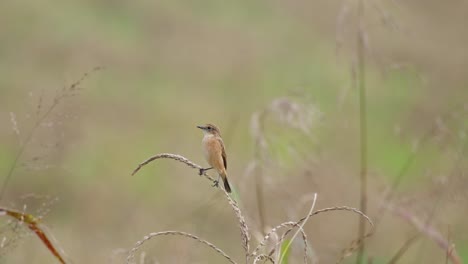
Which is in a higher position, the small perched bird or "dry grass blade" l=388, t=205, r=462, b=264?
the small perched bird

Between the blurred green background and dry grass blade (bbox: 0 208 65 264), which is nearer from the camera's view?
dry grass blade (bbox: 0 208 65 264)

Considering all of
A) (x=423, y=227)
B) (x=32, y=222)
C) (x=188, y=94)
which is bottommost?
(x=188, y=94)

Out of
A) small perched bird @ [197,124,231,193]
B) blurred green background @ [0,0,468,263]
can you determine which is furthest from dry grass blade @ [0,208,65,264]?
blurred green background @ [0,0,468,263]

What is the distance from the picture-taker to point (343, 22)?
12.4 ft

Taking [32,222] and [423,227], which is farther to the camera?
[423,227]

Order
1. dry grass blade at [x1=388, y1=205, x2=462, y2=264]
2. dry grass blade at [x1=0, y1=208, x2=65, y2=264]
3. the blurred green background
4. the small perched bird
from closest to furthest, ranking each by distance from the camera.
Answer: dry grass blade at [x1=0, y1=208, x2=65, y2=264] → dry grass blade at [x1=388, y1=205, x2=462, y2=264] → the small perched bird → the blurred green background

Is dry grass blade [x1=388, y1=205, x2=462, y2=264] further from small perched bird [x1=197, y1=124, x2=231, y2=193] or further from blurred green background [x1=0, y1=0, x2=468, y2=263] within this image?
blurred green background [x1=0, y1=0, x2=468, y2=263]

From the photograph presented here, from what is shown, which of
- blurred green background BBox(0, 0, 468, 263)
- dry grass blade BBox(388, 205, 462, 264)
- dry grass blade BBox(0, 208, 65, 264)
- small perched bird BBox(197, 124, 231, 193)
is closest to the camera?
dry grass blade BBox(0, 208, 65, 264)

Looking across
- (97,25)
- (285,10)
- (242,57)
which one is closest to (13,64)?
(97,25)

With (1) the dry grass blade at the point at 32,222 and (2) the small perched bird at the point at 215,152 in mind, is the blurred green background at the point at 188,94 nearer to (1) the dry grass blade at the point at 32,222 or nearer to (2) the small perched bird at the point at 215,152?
(2) the small perched bird at the point at 215,152

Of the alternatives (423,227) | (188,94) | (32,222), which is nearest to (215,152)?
(423,227)

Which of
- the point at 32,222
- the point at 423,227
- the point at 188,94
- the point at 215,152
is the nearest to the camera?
the point at 32,222

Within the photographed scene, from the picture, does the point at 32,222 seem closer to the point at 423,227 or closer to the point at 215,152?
the point at 215,152

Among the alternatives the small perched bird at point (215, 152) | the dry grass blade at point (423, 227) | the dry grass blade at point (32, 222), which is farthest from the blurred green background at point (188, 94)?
the dry grass blade at point (32, 222)
